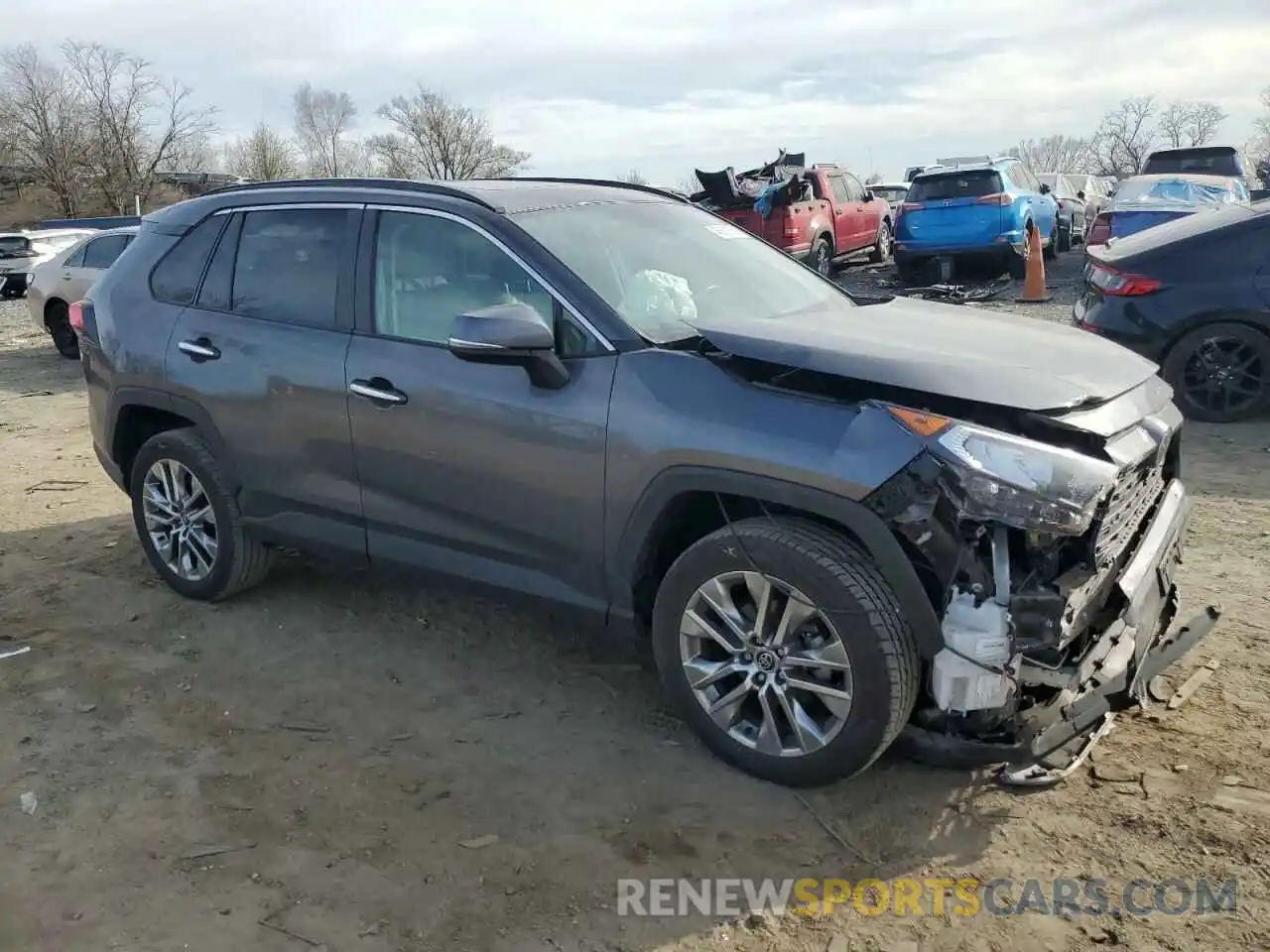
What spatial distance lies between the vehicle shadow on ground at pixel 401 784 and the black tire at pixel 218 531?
12 cm

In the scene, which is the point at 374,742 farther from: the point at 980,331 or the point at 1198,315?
the point at 1198,315

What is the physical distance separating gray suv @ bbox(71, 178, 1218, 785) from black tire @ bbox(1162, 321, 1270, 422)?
3843 mm

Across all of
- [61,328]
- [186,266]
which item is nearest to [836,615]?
[186,266]

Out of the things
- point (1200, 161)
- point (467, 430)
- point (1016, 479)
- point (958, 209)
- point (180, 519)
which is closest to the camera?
point (1016, 479)

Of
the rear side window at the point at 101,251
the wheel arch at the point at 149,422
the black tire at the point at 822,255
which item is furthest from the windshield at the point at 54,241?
the wheel arch at the point at 149,422

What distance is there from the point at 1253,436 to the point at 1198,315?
0.88m

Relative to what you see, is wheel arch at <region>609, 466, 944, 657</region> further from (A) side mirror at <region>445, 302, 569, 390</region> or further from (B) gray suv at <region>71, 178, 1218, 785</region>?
(A) side mirror at <region>445, 302, 569, 390</region>

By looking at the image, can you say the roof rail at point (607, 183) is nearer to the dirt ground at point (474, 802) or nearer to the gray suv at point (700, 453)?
the gray suv at point (700, 453)

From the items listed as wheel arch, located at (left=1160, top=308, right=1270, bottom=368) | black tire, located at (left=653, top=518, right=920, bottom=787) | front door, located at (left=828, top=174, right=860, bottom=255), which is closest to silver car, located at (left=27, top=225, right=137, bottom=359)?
front door, located at (left=828, top=174, right=860, bottom=255)

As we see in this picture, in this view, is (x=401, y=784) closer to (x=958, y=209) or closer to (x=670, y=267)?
(x=670, y=267)

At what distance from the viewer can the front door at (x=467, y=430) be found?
3.45 m

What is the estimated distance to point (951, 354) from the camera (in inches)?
127

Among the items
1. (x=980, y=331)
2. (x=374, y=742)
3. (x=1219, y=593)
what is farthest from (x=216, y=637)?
(x=1219, y=593)

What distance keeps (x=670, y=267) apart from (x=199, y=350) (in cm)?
209
